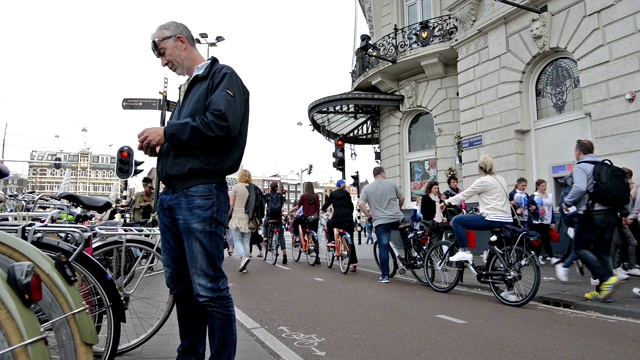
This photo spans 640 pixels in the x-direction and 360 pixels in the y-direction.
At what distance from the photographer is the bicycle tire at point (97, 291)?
8.59ft

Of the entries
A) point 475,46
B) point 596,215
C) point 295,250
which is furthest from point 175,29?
point 475,46

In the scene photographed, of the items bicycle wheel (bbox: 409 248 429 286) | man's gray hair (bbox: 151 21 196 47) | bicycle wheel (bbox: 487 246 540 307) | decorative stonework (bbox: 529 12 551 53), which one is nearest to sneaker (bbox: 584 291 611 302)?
bicycle wheel (bbox: 487 246 540 307)

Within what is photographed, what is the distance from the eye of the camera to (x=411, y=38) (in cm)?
1528

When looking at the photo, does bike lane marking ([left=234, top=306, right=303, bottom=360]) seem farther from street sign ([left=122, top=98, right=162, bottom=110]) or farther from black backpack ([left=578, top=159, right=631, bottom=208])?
street sign ([left=122, top=98, right=162, bottom=110])

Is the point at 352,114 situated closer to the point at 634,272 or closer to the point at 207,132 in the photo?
the point at 634,272

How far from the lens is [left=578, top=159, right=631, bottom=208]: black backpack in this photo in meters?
5.43

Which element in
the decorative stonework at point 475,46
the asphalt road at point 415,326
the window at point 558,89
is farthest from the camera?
the decorative stonework at point 475,46

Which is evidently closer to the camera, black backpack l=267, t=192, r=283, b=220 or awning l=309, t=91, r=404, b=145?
black backpack l=267, t=192, r=283, b=220

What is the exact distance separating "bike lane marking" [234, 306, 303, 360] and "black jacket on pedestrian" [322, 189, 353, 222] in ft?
14.9

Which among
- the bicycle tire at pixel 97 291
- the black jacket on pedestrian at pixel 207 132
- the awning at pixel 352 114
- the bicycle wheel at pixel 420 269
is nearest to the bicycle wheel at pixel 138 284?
the bicycle tire at pixel 97 291

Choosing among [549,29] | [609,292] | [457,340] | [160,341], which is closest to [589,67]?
[549,29]

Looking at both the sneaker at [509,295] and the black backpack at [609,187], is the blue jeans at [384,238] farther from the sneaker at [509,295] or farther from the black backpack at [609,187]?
the black backpack at [609,187]

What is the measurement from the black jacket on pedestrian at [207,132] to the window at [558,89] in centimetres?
1053

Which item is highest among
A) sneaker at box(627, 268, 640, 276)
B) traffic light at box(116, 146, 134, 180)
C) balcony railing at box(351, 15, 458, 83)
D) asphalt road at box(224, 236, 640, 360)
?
balcony railing at box(351, 15, 458, 83)
